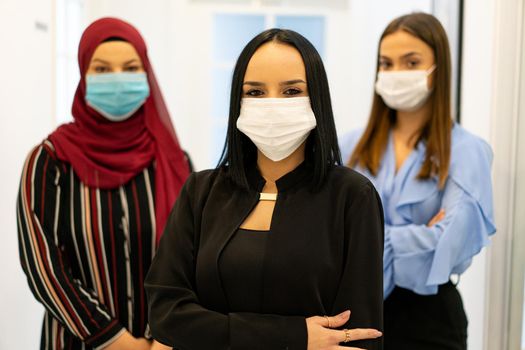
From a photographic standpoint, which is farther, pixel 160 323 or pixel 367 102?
pixel 367 102

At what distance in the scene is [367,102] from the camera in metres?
3.97

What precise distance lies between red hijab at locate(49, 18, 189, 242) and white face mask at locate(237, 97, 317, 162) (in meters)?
0.59

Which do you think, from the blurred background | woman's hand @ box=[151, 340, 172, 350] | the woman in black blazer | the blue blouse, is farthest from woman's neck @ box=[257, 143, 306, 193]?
the blurred background

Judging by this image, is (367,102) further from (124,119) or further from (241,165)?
(241,165)

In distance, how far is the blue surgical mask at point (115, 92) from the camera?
1.88m

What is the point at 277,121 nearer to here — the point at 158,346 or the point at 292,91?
the point at 292,91

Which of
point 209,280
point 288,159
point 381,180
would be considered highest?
point 288,159

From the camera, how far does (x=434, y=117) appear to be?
2041 mm

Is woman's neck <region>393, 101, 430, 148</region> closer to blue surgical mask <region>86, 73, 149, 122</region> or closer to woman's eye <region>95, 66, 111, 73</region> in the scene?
blue surgical mask <region>86, 73, 149, 122</region>

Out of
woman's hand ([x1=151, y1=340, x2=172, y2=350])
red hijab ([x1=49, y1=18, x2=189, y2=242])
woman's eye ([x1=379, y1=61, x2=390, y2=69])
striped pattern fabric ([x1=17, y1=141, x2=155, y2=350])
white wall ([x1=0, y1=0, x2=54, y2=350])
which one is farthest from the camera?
white wall ([x1=0, y1=0, x2=54, y2=350])

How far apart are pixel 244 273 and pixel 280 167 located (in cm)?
26

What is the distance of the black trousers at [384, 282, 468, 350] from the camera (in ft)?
6.25

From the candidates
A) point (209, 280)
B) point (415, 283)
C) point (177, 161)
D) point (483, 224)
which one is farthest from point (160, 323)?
point (483, 224)

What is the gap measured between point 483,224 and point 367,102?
83.1 inches
